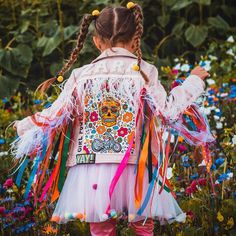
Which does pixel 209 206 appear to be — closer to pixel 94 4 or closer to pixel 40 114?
pixel 40 114


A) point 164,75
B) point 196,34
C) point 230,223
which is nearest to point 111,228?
point 230,223

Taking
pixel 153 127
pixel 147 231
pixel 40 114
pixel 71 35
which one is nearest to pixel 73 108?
pixel 40 114

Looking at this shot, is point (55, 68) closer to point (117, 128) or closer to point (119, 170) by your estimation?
point (117, 128)

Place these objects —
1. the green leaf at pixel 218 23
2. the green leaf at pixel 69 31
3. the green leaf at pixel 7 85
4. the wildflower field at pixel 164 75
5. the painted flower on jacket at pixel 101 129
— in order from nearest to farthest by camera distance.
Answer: the painted flower on jacket at pixel 101 129 < the wildflower field at pixel 164 75 < the green leaf at pixel 7 85 < the green leaf at pixel 69 31 < the green leaf at pixel 218 23

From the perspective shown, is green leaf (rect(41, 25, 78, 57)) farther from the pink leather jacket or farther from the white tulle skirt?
the white tulle skirt

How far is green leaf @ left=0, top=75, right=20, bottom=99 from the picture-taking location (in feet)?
20.7

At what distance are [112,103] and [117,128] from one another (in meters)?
0.12

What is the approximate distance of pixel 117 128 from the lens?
10.4ft

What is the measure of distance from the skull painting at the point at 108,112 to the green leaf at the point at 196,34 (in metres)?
3.56

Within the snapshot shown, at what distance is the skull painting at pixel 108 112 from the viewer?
3170 millimetres

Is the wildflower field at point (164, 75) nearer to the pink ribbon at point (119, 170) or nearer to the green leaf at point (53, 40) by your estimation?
the green leaf at point (53, 40)

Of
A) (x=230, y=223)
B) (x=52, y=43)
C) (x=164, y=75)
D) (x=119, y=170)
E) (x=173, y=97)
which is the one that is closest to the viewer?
(x=119, y=170)

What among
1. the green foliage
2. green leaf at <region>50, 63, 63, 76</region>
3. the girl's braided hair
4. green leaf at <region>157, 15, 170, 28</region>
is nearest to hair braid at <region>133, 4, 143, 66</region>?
the girl's braided hair

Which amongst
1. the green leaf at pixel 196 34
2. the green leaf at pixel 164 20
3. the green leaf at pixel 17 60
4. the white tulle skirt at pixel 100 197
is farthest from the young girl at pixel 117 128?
the green leaf at pixel 164 20
